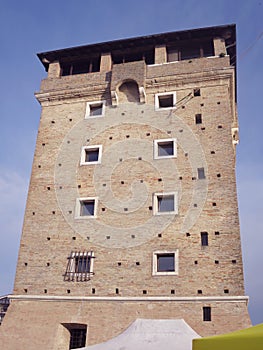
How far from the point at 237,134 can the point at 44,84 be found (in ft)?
40.6

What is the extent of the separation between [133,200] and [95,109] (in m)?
6.43

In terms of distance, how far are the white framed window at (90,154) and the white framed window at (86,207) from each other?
6.83 feet

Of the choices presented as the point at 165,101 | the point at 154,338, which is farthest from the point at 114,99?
the point at 154,338

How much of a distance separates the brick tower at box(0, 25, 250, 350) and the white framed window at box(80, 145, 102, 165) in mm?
65

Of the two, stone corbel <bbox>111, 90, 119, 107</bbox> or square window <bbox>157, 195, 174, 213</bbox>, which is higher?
stone corbel <bbox>111, 90, 119, 107</bbox>

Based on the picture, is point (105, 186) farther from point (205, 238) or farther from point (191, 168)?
point (205, 238)

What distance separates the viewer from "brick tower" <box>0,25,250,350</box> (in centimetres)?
1552

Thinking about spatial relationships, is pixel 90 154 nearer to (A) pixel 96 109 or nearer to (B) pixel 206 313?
(A) pixel 96 109

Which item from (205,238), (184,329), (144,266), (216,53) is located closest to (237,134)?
(216,53)

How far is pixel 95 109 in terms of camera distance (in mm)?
21359

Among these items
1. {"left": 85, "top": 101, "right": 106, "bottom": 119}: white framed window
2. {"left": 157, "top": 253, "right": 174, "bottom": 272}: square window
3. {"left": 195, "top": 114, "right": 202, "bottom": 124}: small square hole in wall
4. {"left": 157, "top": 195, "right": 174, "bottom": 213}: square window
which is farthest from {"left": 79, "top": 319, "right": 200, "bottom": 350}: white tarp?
{"left": 85, "top": 101, "right": 106, "bottom": 119}: white framed window

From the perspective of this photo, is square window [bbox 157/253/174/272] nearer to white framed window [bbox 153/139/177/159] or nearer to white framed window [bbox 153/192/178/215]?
white framed window [bbox 153/192/178/215]

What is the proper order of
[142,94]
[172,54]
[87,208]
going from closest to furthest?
[87,208], [142,94], [172,54]

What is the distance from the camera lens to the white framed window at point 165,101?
2005 centimetres
